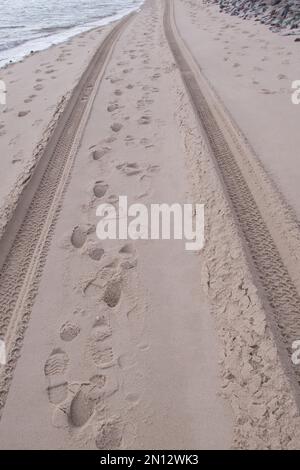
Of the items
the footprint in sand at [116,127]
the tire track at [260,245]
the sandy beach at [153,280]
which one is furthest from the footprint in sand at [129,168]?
the footprint in sand at [116,127]

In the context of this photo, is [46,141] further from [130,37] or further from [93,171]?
[130,37]

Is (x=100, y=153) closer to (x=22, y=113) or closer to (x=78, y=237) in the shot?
(x=78, y=237)

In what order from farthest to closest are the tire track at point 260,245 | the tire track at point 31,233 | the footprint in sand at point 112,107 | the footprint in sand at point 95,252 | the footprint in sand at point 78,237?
the footprint in sand at point 112,107
the footprint in sand at point 78,237
the footprint in sand at point 95,252
the tire track at point 31,233
the tire track at point 260,245

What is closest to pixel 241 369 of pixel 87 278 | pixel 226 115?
pixel 87 278

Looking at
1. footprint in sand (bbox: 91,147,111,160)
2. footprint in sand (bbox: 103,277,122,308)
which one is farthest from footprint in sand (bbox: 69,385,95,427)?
footprint in sand (bbox: 91,147,111,160)

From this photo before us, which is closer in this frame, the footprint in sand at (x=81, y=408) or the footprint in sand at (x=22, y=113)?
the footprint in sand at (x=81, y=408)

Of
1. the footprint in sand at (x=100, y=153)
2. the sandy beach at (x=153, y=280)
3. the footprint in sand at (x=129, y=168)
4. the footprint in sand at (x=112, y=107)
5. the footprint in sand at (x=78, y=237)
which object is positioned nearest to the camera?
the sandy beach at (x=153, y=280)

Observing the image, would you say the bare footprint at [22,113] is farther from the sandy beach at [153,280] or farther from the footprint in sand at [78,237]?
the footprint in sand at [78,237]
